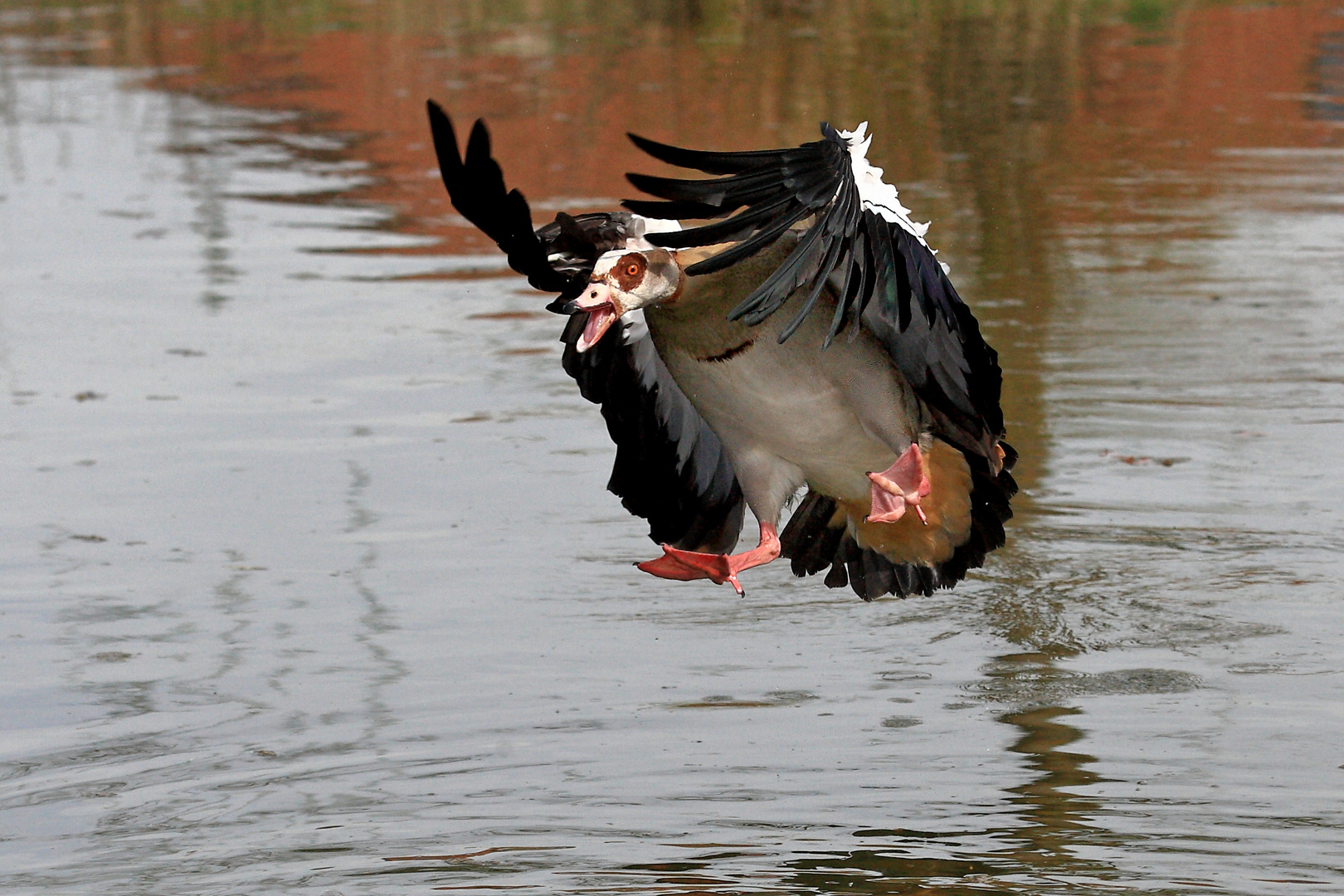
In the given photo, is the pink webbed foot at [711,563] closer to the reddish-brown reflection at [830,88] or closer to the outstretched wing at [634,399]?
the outstretched wing at [634,399]

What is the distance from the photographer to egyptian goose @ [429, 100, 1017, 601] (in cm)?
424

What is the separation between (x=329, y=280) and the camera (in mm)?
10602

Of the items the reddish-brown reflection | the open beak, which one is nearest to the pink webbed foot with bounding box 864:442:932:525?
the open beak

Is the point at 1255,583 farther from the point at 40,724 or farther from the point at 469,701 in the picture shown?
the point at 40,724

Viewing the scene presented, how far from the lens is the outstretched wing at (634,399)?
4.39 meters

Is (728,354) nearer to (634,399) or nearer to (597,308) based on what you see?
(597,308)

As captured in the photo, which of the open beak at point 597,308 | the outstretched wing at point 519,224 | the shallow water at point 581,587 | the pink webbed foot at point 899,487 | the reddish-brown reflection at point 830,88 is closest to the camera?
the outstretched wing at point 519,224

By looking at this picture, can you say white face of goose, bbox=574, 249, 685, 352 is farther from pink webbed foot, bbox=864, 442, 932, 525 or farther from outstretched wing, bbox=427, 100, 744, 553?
pink webbed foot, bbox=864, 442, 932, 525

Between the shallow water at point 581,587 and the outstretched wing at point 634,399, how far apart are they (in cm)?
63

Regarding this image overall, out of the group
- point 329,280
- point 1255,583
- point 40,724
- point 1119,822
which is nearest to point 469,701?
point 40,724

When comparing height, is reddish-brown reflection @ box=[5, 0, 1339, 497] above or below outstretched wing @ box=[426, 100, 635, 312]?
below

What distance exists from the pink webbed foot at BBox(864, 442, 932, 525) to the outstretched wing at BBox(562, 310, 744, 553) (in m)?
0.60

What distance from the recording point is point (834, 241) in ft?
13.9

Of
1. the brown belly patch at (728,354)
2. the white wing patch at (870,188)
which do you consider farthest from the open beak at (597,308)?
the white wing patch at (870,188)
